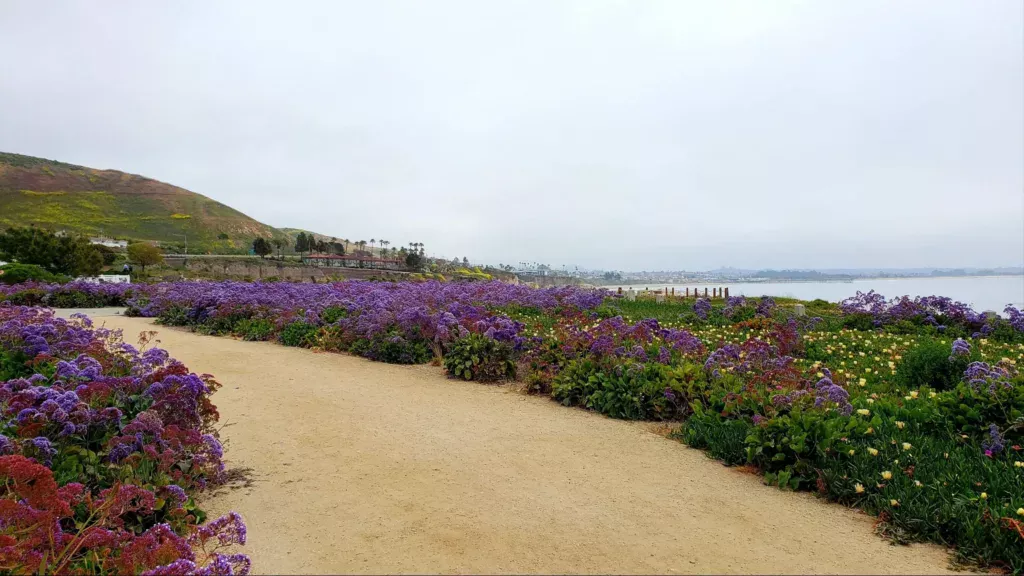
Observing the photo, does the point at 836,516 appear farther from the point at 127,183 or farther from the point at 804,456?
the point at 127,183

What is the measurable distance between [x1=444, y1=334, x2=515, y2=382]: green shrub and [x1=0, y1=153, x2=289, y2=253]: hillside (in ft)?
253

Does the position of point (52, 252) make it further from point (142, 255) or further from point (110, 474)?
point (110, 474)

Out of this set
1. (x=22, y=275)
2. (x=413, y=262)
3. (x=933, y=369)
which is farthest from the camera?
(x=413, y=262)

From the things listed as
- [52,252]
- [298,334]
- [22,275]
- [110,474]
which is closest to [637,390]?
[110,474]

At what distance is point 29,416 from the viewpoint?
125 inches

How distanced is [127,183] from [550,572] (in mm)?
141529

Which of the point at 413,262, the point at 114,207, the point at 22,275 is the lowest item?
the point at 22,275

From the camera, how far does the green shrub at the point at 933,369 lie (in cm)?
592

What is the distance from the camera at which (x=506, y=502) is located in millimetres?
3500

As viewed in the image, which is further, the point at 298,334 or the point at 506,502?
the point at 298,334

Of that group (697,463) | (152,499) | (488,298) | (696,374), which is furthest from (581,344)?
(488,298)

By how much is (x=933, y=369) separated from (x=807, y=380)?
2.13 meters

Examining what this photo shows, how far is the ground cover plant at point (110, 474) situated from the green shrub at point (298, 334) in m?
5.26

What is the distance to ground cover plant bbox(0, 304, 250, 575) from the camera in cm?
232
